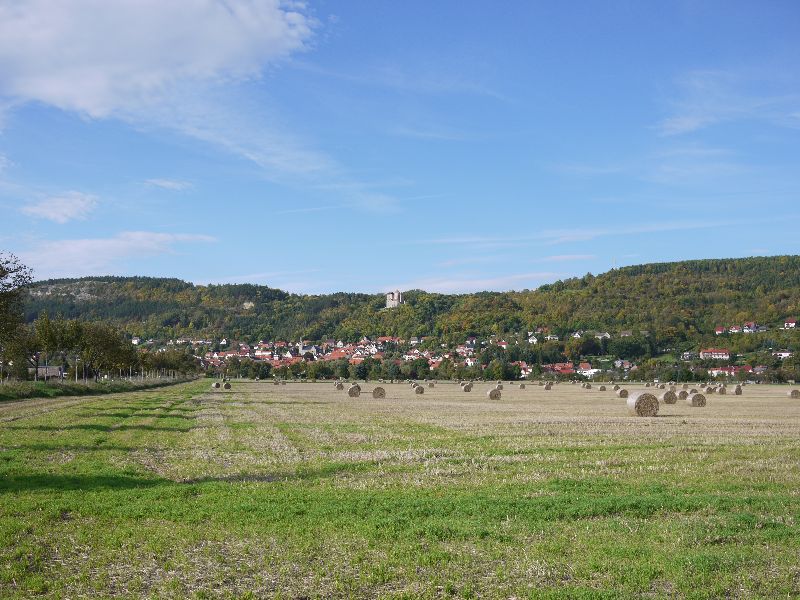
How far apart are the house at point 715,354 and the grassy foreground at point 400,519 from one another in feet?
435

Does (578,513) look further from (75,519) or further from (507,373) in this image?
(507,373)

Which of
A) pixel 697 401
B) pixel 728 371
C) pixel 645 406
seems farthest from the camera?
pixel 728 371

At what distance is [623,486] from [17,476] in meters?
13.7

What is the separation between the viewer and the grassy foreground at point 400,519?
9453 millimetres

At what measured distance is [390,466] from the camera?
1889 cm

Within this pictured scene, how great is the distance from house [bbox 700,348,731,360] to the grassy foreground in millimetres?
132537

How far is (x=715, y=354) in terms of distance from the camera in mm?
147625

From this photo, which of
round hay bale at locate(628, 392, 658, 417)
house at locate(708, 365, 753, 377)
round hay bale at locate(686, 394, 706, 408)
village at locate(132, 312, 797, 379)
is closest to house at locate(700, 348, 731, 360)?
village at locate(132, 312, 797, 379)

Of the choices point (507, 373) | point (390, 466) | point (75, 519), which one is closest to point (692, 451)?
point (390, 466)

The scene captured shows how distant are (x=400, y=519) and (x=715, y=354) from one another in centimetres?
14919

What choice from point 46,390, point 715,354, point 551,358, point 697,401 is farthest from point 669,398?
point 551,358

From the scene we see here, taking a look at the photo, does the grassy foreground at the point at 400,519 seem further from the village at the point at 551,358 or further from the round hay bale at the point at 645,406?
the village at the point at 551,358

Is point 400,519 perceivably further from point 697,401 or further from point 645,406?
point 697,401

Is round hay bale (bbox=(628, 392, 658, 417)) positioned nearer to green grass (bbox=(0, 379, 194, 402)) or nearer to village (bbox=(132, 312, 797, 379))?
green grass (bbox=(0, 379, 194, 402))
